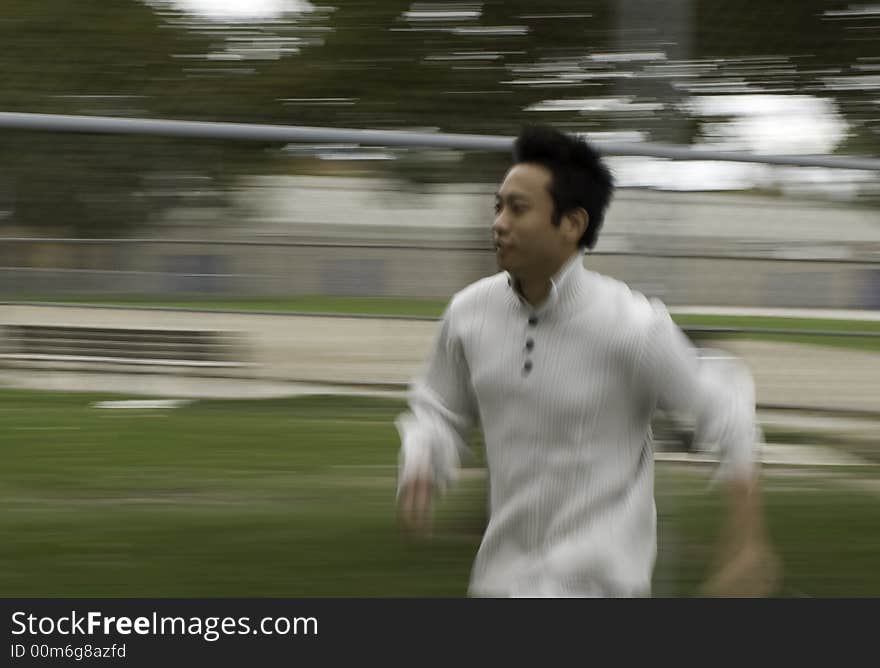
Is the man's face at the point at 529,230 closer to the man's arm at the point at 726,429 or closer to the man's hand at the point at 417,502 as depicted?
the man's arm at the point at 726,429

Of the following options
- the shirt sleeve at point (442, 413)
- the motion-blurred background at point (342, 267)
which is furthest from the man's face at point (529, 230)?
the motion-blurred background at point (342, 267)

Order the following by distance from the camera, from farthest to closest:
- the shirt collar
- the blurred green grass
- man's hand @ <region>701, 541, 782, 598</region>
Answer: the blurred green grass < the shirt collar < man's hand @ <region>701, 541, 782, 598</region>

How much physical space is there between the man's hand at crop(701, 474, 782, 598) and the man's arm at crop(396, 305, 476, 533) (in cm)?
59

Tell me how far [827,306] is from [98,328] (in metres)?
2.39

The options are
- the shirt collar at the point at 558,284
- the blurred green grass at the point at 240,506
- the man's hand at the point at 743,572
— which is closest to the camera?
the man's hand at the point at 743,572

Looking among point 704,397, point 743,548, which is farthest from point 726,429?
point 743,548

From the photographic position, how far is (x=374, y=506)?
13.7 ft

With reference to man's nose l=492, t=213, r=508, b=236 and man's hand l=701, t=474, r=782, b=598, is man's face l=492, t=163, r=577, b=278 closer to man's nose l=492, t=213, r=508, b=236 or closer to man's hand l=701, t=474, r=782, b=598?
man's nose l=492, t=213, r=508, b=236

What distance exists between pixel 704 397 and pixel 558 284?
374 mm

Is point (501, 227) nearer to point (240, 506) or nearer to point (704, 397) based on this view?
point (704, 397)

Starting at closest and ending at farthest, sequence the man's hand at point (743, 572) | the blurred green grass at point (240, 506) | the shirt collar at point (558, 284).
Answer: the man's hand at point (743, 572)
the shirt collar at point (558, 284)
the blurred green grass at point (240, 506)

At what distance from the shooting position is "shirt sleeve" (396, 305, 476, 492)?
108 inches

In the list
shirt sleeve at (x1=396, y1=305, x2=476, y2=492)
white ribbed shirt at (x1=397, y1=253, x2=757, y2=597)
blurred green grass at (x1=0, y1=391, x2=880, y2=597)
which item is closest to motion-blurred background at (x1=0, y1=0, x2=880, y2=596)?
blurred green grass at (x1=0, y1=391, x2=880, y2=597)

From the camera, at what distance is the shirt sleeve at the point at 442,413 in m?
2.75
